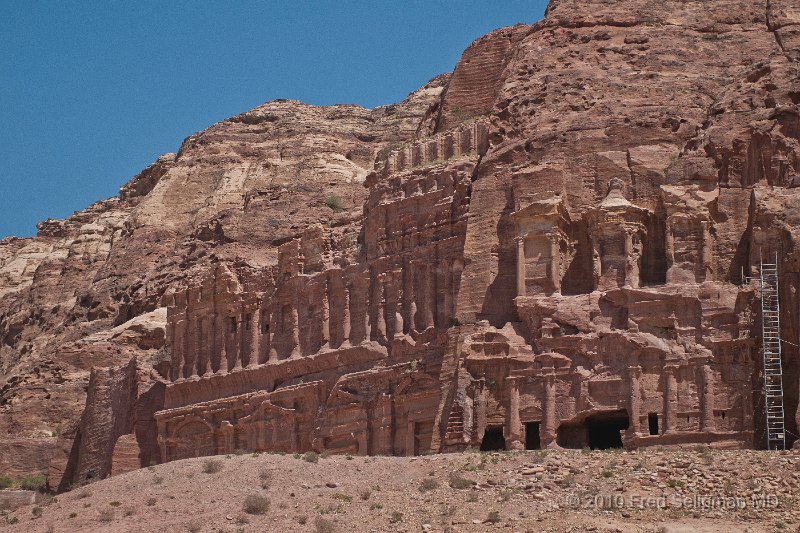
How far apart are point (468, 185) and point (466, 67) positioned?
9.72 m

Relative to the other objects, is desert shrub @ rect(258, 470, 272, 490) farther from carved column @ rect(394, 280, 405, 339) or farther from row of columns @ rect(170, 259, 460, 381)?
carved column @ rect(394, 280, 405, 339)

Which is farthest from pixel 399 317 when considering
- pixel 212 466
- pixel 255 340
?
pixel 212 466

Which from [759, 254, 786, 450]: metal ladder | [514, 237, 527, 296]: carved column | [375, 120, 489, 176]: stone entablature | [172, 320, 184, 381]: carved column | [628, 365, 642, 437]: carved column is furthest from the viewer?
[172, 320, 184, 381]: carved column

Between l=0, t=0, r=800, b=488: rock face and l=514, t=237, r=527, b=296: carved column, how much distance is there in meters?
0.09

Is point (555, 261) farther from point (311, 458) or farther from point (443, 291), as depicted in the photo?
point (311, 458)

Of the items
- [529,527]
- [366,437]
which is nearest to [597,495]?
[529,527]

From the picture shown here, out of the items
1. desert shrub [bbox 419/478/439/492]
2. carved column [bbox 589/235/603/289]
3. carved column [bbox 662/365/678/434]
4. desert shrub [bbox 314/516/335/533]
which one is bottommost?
desert shrub [bbox 314/516/335/533]

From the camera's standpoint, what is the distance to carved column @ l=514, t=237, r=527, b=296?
6091 centimetres

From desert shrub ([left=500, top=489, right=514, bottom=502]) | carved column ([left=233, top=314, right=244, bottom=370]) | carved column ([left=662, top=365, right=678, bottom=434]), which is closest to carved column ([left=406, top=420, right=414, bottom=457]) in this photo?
carved column ([left=662, top=365, right=678, bottom=434])

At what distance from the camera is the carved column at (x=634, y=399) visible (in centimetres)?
5703

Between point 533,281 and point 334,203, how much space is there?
92.3 feet

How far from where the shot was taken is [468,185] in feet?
215

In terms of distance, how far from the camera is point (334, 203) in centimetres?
8812

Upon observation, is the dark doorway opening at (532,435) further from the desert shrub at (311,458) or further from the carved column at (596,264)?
the desert shrub at (311,458)
